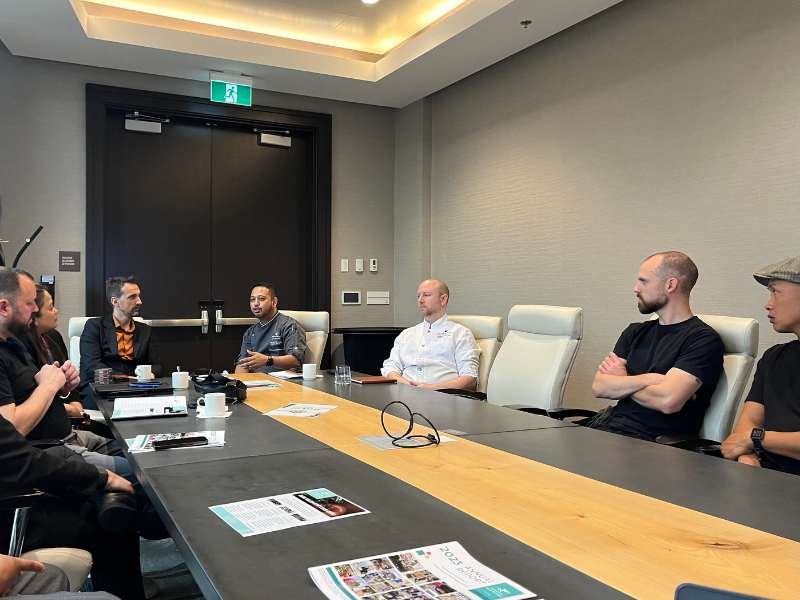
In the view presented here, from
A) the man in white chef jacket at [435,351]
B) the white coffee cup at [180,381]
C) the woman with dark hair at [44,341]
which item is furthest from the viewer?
the man in white chef jacket at [435,351]

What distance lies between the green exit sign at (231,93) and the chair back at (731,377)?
4.05 m

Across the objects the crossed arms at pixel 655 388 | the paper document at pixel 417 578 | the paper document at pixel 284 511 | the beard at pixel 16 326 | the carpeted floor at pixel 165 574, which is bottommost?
the carpeted floor at pixel 165 574

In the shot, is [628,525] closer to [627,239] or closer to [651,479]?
[651,479]

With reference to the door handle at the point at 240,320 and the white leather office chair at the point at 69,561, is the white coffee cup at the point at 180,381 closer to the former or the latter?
the white leather office chair at the point at 69,561

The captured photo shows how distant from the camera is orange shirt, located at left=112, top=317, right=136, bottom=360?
3.92 meters

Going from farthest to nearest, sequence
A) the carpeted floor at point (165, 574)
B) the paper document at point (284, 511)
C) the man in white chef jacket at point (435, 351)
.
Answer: the man in white chef jacket at point (435, 351), the carpeted floor at point (165, 574), the paper document at point (284, 511)

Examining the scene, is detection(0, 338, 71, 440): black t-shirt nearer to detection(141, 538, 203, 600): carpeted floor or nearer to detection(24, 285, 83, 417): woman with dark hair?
detection(24, 285, 83, 417): woman with dark hair

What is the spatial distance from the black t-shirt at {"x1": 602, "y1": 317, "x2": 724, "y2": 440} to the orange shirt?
2732mm

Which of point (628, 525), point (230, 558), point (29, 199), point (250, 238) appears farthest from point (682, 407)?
point (29, 199)

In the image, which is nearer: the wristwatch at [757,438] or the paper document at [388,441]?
the paper document at [388,441]

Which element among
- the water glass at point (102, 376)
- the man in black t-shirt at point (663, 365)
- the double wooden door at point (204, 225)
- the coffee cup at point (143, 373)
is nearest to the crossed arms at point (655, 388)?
the man in black t-shirt at point (663, 365)

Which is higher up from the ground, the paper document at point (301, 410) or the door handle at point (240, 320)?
the door handle at point (240, 320)

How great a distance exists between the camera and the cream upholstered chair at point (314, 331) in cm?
458

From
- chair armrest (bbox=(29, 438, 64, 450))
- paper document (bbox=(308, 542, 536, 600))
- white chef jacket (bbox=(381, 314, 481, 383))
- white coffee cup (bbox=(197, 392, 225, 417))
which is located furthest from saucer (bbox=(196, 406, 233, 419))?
white chef jacket (bbox=(381, 314, 481, 383))
